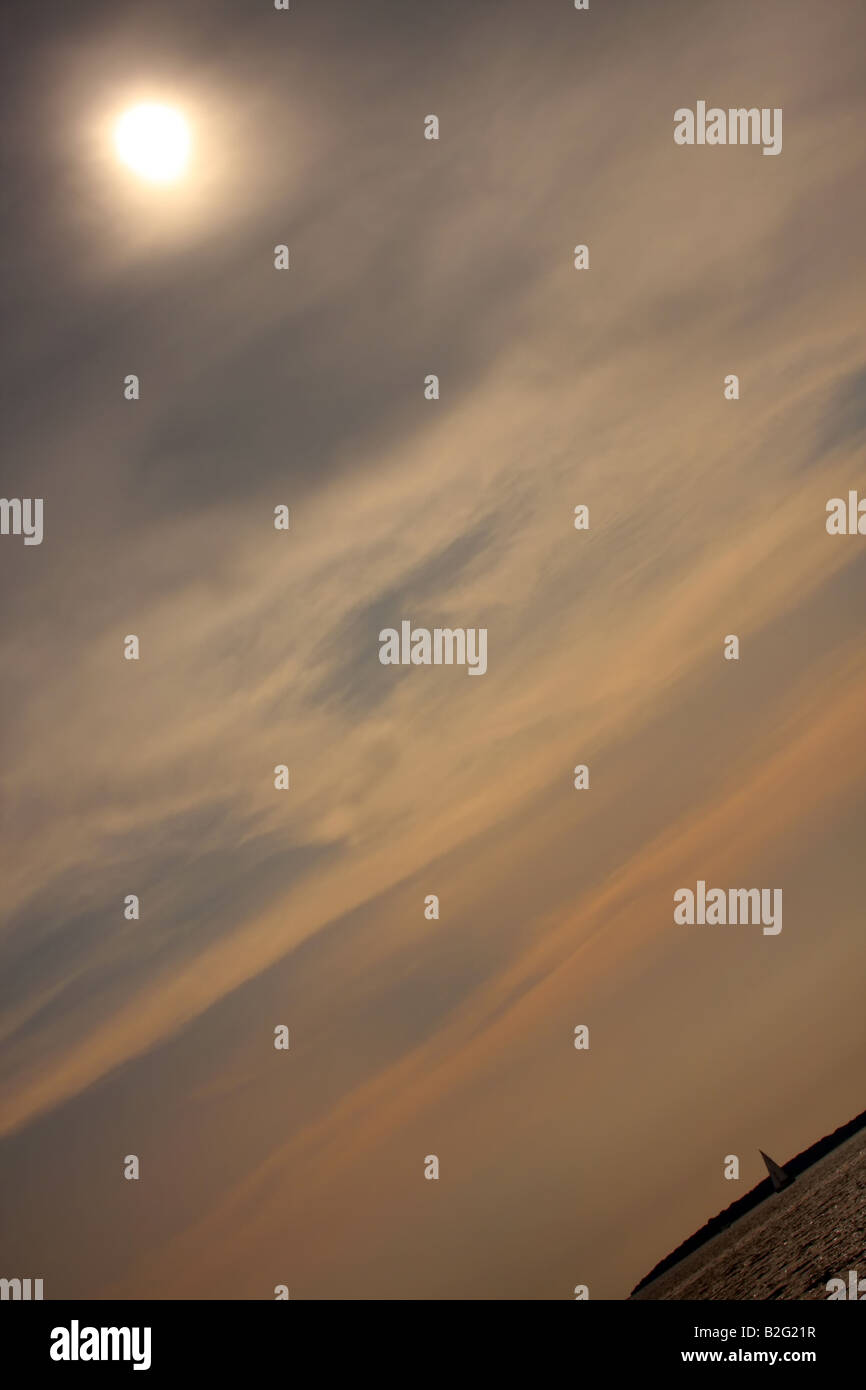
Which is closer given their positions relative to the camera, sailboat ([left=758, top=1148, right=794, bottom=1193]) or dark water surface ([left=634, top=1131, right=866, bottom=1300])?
dark water surface ([left=634, top=1131, right=866, bottom=1300])

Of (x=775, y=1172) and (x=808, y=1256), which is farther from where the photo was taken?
(x=775, y=1172)

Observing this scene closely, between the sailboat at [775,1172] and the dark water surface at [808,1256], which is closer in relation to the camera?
the dark water surface at [808,1256]

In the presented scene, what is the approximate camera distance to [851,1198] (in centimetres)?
6034
